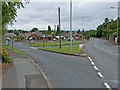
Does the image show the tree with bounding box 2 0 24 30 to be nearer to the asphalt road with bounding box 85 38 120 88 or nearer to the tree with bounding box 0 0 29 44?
the tree with bounding box 0 0 29 44

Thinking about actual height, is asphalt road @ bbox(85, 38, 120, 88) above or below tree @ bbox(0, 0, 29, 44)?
below

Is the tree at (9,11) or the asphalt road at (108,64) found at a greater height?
the tree at (9,11)

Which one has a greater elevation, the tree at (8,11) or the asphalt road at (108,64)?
the tree at (8,11)

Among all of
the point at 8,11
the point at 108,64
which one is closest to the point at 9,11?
the point at 8,11

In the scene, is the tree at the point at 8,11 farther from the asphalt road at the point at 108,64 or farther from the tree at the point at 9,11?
the asphalt road at the point at 108,64

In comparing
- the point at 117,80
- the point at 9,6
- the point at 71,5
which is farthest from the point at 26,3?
the point at 71,5

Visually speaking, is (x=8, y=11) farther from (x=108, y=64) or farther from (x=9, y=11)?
(x=108, y=64)

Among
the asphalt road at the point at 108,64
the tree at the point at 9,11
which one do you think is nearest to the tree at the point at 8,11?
the tree at the point at 9,11

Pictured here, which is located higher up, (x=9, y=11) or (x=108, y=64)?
(x=9, y=11)

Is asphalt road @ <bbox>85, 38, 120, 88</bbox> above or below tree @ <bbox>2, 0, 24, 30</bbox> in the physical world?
below

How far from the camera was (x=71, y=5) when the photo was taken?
35.9 m

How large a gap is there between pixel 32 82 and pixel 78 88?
6.94 feet

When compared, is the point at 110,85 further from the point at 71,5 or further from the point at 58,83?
the point at 71,5

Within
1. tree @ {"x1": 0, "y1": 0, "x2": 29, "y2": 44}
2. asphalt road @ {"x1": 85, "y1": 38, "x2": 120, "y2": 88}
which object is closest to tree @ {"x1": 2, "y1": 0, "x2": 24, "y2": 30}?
tree @ {"x1": 0, "y1": 0, "x2": 29, "y2": 44}
